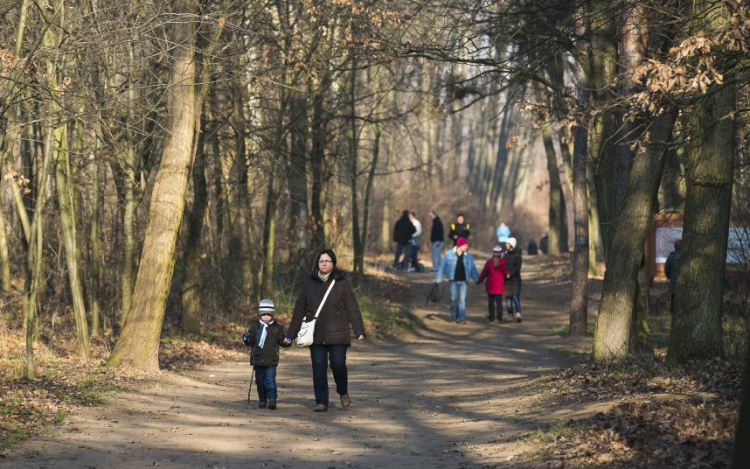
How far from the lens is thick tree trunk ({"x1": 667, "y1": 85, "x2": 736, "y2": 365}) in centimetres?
1192

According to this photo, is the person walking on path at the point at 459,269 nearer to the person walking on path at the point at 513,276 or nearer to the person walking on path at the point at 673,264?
the person walking on path at the point at 513,276

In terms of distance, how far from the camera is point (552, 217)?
1636 inches

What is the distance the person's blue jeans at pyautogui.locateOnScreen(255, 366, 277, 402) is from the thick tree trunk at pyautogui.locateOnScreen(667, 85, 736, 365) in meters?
4.78

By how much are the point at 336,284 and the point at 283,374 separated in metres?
4.59

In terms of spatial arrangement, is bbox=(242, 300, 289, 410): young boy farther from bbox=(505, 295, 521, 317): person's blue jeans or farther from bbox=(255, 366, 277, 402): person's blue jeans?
bbox=(505, 295, 521, 317): person's blue jeans

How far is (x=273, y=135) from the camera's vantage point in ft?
72.7

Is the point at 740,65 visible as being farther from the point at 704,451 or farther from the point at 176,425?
the point at 176,425

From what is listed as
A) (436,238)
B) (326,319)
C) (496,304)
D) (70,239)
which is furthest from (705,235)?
(436,238)

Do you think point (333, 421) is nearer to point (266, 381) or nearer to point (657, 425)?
point (266, 381)

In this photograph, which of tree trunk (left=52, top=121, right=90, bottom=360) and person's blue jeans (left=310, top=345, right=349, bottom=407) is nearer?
person's blue jeans (left=310, top=345, right=349, bottom=407)

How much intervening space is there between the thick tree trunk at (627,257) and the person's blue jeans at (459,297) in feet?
31.2

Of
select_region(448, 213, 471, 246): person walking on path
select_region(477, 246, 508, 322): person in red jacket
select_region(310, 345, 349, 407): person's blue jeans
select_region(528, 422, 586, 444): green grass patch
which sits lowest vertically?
select_region(528, 422, 586, 444): green grass patch

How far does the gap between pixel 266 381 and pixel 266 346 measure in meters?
0.50

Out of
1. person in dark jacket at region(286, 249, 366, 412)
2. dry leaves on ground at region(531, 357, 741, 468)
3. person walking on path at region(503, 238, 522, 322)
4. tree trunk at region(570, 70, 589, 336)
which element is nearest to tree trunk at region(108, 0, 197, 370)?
person in dark jacket at region(286, 249, 366, 412)
